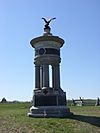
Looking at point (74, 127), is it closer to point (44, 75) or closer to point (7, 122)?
point (7, 122)

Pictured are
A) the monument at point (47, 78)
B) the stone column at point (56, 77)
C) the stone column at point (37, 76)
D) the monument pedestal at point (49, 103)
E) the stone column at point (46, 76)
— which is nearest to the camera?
the monument pedestal at point (49, 103)

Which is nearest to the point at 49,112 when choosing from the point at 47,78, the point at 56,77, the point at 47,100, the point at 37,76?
the point at 47,100

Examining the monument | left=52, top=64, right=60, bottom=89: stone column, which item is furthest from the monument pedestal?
left=52, top=64, right=60, bottom=89: stone column

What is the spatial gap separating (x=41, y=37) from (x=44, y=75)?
9.60 feet

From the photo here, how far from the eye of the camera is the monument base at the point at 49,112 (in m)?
20.3

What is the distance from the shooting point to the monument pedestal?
20.9 metres

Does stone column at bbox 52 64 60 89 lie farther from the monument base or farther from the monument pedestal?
the monument base

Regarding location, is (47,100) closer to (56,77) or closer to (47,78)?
(47,78)

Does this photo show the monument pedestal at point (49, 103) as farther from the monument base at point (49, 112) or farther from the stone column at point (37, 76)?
the stone column at point (37, 76)

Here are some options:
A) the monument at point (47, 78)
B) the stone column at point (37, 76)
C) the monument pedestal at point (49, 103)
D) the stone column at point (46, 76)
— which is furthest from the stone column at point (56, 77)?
the stone column at point (37, 76)

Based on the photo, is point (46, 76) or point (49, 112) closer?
point (49, 112)

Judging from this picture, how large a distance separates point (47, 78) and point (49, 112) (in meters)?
2.85

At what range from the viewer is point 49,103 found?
21609mm

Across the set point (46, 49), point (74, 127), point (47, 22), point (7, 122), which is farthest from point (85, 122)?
point (47, 22)
